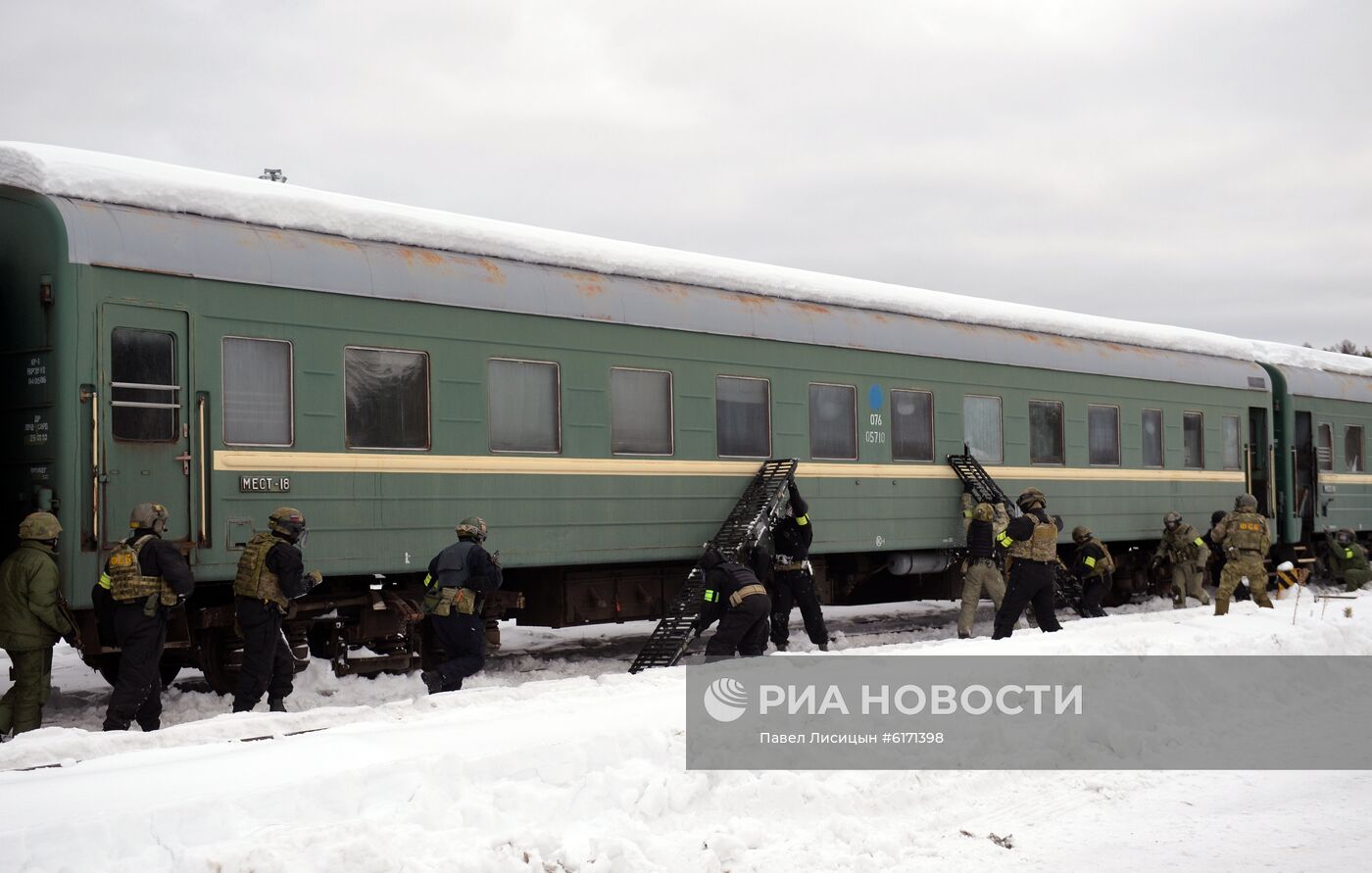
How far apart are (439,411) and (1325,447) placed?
1470 cm

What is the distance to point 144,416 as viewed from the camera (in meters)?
8.69

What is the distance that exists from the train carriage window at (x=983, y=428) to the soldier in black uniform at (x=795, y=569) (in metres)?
2.93

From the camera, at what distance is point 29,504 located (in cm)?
847

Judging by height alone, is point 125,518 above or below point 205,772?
above

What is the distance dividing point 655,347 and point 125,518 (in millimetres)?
4804

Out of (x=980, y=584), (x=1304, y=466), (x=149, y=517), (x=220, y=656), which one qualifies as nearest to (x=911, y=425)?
(x=980, y=584)

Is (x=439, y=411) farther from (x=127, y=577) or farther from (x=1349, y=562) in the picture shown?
(x=1349, y=562)

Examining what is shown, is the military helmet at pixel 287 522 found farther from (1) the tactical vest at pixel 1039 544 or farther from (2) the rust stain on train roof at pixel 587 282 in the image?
(1) the tactical vest at pixel 1039 544

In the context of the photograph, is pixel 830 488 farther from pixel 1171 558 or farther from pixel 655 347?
pixel 1171 558

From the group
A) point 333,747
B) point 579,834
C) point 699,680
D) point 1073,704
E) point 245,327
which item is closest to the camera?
point 579,834

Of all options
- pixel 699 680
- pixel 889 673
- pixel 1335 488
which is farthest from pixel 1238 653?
pixel 1335 488

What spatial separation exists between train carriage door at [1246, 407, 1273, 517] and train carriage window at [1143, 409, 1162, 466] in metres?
2.37

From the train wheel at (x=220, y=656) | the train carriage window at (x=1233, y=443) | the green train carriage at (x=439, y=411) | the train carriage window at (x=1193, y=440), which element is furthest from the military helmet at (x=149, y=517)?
the train carriage window at (x=1233, y=443)

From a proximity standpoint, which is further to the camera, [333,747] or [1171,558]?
[1171,558]
